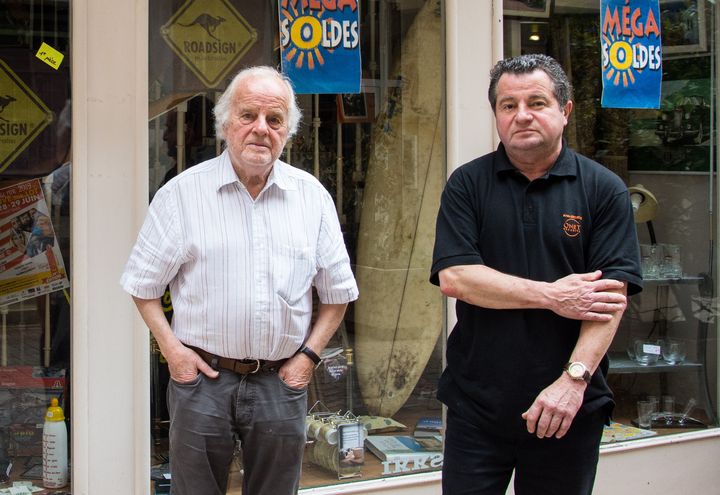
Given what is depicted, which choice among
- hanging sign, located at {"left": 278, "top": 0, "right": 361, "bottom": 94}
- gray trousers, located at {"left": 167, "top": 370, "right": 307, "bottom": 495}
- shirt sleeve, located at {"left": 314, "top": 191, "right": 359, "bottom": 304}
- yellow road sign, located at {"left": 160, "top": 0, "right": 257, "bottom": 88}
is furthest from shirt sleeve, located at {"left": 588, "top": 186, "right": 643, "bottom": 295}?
yellow road sign, located at {"left": 160, "top": 0, "right": 257, "bottom": 88}

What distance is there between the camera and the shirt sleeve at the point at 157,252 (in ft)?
8.71

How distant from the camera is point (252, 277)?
2641mm

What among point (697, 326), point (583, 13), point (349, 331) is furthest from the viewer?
point (697, 326)

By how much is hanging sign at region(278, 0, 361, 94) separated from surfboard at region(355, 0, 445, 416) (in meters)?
0.33

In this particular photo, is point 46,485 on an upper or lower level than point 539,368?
lower

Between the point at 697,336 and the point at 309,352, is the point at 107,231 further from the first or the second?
the point at 697,336

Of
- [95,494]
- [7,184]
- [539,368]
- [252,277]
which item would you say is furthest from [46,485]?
[539,368]

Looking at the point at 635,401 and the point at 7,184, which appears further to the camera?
the point at 635,401

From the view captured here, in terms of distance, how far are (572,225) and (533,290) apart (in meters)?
0.24

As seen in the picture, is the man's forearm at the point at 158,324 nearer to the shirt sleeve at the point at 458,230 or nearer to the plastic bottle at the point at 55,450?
the shirt sleeve at the point at 458,230

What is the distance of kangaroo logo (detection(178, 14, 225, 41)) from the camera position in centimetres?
374

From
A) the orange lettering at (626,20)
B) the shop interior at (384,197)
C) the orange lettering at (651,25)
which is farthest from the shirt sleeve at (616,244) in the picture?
the orange lettering at (651,25)

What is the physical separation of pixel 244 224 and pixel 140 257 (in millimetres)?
333

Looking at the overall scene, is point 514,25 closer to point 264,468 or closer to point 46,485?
point 264,468
